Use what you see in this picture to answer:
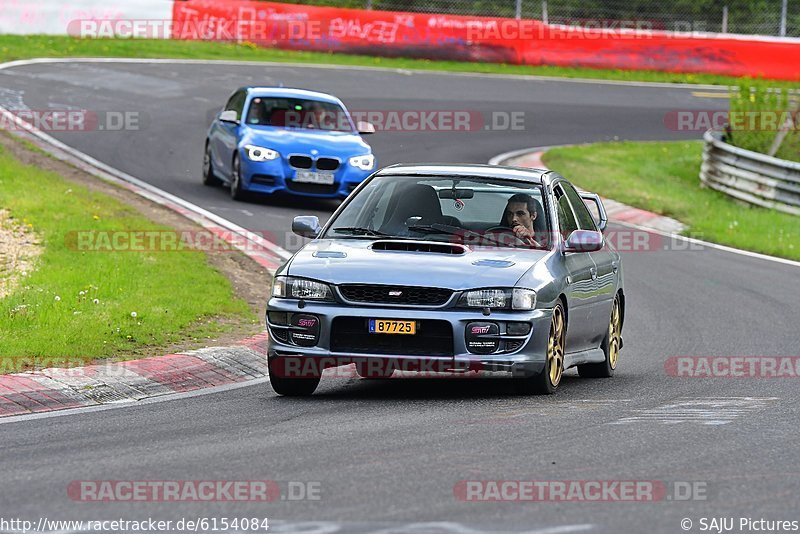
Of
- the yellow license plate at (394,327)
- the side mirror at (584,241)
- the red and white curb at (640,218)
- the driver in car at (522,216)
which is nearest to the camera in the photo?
the yellow license plate at (394,327)

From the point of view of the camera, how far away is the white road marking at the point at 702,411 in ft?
29.6

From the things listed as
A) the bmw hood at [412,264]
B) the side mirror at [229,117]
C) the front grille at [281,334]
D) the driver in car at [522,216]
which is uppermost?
the driver in car at [522,216]

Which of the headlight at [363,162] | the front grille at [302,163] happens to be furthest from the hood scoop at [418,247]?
the headlight at [363,162]

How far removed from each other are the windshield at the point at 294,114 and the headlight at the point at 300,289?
39.9 feet

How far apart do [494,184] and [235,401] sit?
2.51m

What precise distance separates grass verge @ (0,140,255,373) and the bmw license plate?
11.8 feet

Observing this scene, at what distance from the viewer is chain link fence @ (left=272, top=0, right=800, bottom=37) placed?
38375 millimetres

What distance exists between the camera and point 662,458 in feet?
25.4

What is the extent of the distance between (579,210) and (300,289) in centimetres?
294

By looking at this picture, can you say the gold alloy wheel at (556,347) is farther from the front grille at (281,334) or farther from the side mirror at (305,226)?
the side mirror at (305,226)

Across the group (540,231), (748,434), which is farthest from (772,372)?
(748,434)

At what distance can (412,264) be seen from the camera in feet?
31.8

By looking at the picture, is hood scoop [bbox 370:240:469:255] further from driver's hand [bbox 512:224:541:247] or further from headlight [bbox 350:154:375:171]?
headlight [bbox 350:154:375:171]

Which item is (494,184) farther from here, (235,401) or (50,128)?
(50,128)
